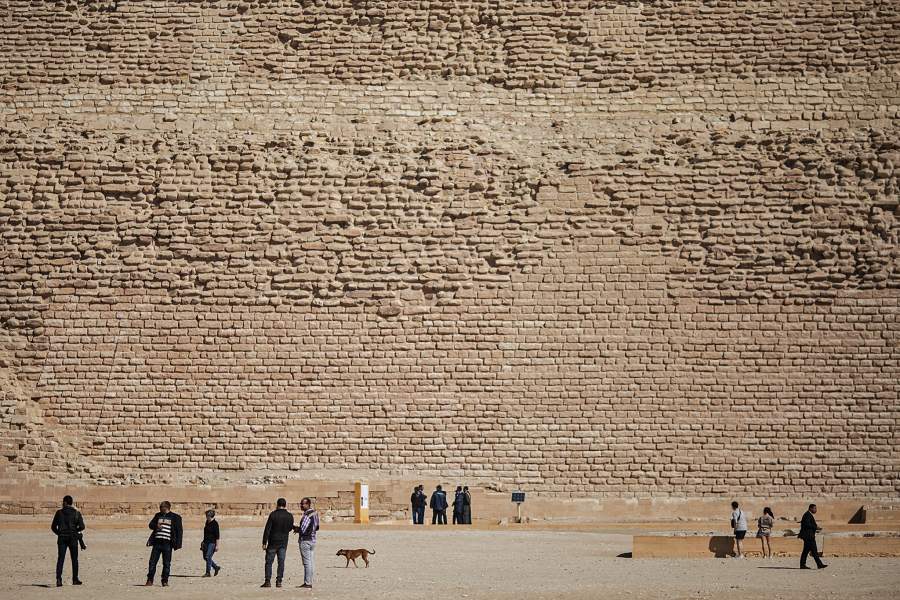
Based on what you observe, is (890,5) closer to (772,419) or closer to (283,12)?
(772,419)

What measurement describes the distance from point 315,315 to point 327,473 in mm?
2100

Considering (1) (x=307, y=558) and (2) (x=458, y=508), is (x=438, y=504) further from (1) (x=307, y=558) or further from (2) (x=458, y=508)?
(1) (x=307, y=558)

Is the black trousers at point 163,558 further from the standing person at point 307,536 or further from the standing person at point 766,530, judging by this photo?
the standing person at point 766,530

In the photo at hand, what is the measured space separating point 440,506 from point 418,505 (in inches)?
10.6

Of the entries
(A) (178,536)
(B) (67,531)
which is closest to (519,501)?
(A) (178,536)

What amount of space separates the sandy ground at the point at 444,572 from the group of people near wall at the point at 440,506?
142 centimetres

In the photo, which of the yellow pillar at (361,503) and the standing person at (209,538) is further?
the yellow pillar at (361,503)

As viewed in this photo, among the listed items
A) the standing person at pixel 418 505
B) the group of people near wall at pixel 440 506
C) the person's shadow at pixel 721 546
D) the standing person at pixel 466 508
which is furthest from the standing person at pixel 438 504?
the person's shadow at pixel 721 546

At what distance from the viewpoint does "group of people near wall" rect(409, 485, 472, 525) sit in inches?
640

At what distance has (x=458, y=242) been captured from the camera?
18.1 meters

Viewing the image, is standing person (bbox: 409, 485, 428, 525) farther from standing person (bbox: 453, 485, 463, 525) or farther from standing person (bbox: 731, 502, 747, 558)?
standing person (bbox: 731, 502, 747, 558)

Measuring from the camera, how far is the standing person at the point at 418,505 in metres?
16.2

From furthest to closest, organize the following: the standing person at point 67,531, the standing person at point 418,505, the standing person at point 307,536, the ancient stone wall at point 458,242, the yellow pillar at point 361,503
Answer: the ancient stone wall at point 458,242 → the standing person at point 418,505 → the yellow pillar at point 361,503 → the standing person at point 67,531 → the standing person at point 307,536

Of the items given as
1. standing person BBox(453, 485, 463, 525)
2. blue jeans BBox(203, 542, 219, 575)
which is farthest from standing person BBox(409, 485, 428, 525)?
blue jeans BBox(203, 542, 219, 575)
